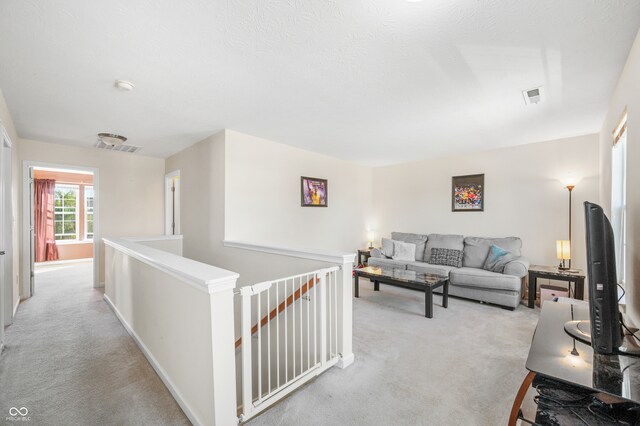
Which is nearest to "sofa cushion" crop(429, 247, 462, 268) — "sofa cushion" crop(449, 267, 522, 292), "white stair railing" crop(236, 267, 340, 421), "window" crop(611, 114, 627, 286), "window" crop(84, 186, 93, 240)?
"sofa cushion" crop(449, 267, 522, 292)

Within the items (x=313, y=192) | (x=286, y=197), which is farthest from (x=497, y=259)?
(x=286, y=197)

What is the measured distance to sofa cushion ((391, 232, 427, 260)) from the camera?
511 cm

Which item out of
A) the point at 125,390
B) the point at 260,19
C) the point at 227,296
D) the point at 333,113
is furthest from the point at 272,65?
the point at 125,390

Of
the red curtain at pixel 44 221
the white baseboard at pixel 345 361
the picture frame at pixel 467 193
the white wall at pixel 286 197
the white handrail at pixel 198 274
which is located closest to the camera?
the white handrail at pixel 198 274

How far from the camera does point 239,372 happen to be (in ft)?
8.87

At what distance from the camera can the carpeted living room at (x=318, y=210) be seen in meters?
1.51

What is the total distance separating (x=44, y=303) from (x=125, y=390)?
3069mm

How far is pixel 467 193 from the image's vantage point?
499 cm

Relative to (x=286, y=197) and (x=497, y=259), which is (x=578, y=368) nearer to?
(x=497, y=259)

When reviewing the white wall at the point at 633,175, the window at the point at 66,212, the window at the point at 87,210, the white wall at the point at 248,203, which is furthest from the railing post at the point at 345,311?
the window at the point at 66,212

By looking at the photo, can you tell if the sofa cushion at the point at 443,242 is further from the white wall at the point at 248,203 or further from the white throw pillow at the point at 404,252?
the white wall at the point at 248,203

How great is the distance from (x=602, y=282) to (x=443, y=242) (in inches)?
155

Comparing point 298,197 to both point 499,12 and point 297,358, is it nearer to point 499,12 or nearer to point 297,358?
point 297,358

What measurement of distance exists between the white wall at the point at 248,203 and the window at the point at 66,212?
4225 millimetres
